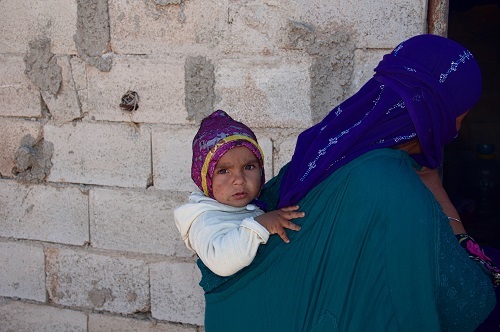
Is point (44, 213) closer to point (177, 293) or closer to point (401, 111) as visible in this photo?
point (177, 293)

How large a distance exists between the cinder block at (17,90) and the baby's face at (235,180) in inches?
71.8

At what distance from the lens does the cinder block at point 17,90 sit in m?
3.59

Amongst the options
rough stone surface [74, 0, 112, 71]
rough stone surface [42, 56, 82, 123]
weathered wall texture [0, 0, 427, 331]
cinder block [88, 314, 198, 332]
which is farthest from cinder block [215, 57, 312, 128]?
cinder block [88, 314, 198, 332]

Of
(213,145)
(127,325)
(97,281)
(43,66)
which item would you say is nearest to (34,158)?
(43,66)

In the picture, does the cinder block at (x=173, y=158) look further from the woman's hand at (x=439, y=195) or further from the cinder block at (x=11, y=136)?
the woman's hand at (x=439, y=195)

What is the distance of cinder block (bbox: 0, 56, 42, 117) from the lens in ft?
11.8

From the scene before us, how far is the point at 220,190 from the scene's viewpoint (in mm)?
2145

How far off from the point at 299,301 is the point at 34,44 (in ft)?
7.79

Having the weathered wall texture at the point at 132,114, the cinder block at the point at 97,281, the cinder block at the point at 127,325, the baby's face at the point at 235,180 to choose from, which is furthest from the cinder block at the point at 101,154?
the baby's face at the point at 235,180

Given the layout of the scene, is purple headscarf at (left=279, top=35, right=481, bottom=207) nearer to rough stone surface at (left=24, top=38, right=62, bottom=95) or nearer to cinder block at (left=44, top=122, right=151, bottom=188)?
cinder block at (left=44, top=122, right=151, bottom=188)

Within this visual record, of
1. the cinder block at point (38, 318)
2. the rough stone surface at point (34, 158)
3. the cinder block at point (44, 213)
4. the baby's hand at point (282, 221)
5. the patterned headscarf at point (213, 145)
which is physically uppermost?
the patterned headscarf at point (213, 145)

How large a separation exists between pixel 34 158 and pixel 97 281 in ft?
2.51

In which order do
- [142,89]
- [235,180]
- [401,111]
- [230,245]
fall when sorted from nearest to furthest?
1. [401,111]
2. [230,245]
3. [235,180]
4. [142,89]

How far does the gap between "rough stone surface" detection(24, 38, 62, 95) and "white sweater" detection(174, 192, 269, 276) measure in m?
1.65
